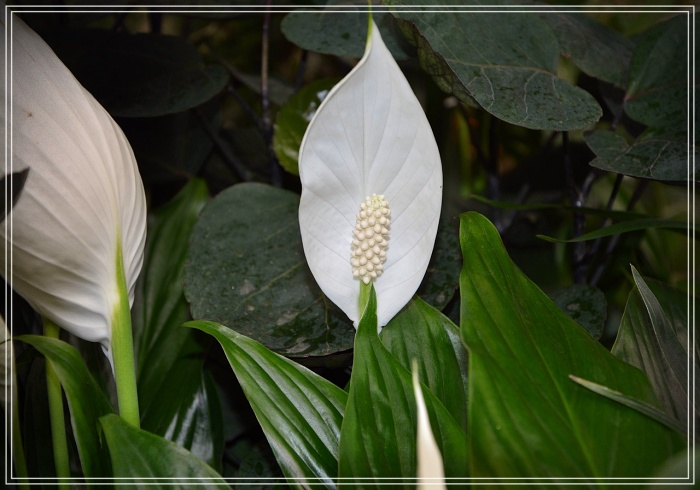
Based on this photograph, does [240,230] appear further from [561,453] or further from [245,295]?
[561,453]

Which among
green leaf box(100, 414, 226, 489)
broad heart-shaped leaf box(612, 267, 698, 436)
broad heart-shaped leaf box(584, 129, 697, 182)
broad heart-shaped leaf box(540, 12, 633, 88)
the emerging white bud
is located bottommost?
green leaf box(100, 414, 226, 489)

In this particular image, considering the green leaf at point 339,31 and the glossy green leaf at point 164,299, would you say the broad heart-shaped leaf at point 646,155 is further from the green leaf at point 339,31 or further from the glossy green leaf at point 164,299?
the glossy green leaf at point 164,299

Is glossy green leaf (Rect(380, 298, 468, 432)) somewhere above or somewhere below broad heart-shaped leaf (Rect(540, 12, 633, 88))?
below

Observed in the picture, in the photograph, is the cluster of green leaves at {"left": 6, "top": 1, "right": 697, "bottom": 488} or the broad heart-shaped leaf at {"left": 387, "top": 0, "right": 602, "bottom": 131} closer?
the cluster of green leaves at {"left": 6, "top": 1, "right": 697, "bottom": 488}

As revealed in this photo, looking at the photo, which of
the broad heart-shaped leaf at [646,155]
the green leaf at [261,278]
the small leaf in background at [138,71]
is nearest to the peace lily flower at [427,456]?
the green leaf at [261,278]

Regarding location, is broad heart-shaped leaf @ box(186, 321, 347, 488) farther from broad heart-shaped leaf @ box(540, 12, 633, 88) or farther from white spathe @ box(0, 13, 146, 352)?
broad heart-shaped leaf @ box(540, 12, 633, 88)

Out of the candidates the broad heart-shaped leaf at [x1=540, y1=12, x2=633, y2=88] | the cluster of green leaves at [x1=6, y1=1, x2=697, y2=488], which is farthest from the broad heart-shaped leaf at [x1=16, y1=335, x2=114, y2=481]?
the broad heart-shaped leaf at [x1=540, y1=12, x2=633, y2=88]

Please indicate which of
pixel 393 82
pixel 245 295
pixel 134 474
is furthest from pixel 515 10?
pixel 134 474

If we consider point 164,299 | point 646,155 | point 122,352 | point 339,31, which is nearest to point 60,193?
point 122,352
